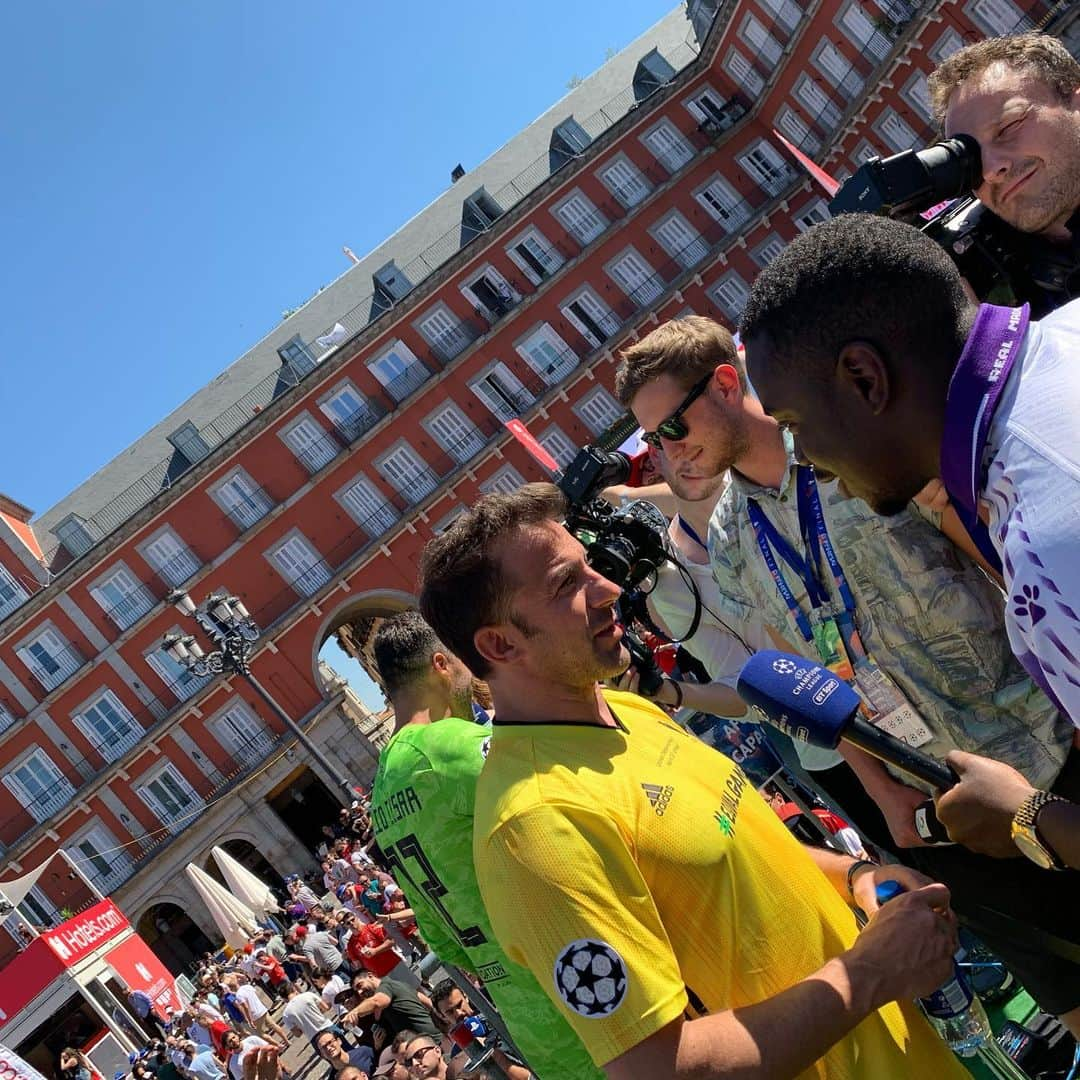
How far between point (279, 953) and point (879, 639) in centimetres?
1954

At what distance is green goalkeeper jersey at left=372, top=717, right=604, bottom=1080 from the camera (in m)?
3.00

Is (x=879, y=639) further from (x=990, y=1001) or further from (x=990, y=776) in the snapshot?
(x=990, y=1001)

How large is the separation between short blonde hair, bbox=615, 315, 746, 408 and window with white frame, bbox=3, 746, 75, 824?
34498 mm

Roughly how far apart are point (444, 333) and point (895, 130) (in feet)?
52.5

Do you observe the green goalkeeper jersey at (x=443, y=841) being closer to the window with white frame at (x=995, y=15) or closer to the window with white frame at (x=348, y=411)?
the window with white frame at (x=995, y=15)

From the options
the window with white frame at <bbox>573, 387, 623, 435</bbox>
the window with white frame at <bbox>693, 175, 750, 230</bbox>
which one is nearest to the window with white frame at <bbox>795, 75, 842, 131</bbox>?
the window with white frame at <bbox>693, 175, 750, 230</bbox>

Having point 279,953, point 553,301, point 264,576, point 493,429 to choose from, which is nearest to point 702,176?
point 553,301

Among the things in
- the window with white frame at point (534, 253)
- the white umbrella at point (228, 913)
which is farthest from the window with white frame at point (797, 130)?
the white umbrella at point (228, 913)

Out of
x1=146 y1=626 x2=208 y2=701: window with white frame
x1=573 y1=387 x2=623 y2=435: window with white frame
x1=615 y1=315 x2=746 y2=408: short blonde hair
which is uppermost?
x1=146 y1=626 x2=208 y2=701: window with white frame

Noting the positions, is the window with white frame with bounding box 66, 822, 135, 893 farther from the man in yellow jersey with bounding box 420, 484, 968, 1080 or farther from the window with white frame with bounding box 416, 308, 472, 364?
the man in yellow jersey with bounding box 420, 484, 968, 1080

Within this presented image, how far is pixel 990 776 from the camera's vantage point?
2.03 meters

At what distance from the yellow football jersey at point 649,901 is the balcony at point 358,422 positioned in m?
35.1

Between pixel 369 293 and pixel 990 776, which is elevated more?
pixel 369 293

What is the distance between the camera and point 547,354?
3831 cm
